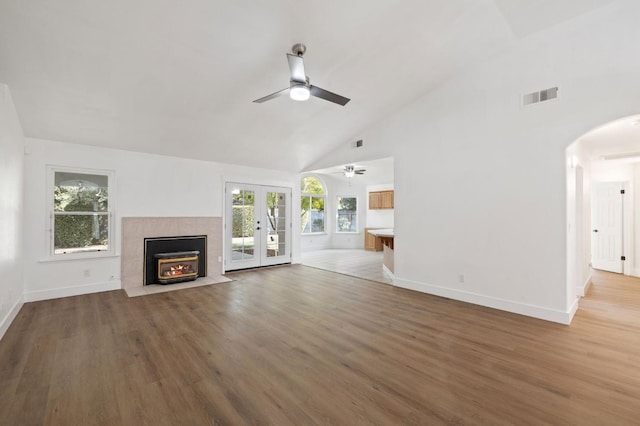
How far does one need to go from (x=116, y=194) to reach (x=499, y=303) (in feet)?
21.3

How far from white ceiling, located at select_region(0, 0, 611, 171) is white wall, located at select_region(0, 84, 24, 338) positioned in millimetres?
342

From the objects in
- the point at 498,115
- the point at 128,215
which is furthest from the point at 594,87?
the point at 128,215

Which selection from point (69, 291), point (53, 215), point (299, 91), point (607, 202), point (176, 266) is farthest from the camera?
point (607, 202)

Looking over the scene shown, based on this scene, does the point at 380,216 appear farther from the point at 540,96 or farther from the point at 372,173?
the point at 540,96

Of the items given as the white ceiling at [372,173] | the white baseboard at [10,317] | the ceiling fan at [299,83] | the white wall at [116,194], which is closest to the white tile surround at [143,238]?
the white wall at [116,194]

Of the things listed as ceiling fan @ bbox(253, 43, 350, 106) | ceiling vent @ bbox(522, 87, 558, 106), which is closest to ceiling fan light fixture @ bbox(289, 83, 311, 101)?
ceiling fan @ bbox(253, 43, 350, 106)

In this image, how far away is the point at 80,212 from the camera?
4887 millimetres

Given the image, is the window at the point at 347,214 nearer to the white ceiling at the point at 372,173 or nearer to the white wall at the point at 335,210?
the white wall at the point at 335,210

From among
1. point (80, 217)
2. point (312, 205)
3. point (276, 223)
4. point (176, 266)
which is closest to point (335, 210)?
point (312, 205)

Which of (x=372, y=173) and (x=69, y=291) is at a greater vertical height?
(x=372, y=173)

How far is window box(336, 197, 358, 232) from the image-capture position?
39.2ft

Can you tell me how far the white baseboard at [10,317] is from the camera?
10.5ft

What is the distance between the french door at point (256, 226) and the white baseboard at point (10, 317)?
3.28m

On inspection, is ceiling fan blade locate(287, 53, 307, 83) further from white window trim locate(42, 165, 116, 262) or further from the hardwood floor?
white window trim locate(42, 165, 116, 262)
